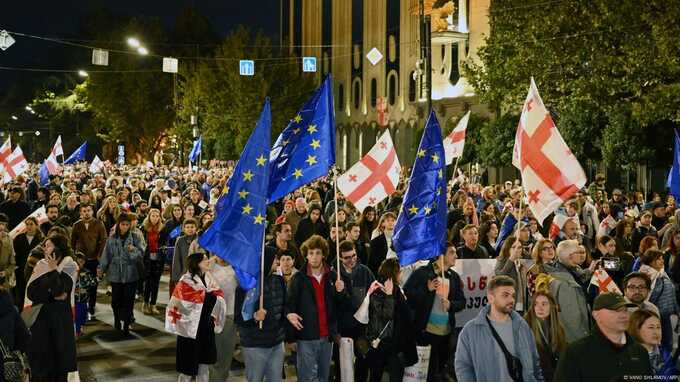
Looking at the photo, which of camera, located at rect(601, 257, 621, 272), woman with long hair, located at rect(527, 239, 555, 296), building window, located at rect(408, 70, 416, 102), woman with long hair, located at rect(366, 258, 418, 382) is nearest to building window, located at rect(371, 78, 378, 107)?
building window, located at rect(408, 70, 416, 102)

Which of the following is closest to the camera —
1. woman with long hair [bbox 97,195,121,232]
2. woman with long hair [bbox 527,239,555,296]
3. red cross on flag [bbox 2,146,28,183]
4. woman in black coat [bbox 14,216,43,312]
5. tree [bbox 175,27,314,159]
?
woman with long hair [bbox 527,239,555,296]

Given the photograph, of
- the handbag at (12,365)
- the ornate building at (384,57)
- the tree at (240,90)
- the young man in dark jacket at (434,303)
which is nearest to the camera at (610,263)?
the young man in dark jacket at (434,303)

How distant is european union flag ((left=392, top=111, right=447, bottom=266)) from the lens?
8.65 meters

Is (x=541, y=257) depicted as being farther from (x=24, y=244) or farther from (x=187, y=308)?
(x=24, y=244)

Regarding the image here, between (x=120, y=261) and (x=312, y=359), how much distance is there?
15.6ft

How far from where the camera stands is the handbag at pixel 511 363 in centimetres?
536

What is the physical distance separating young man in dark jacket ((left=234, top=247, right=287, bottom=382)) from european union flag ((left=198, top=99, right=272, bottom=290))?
32 centimetres

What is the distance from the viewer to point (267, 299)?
7586 millimetres

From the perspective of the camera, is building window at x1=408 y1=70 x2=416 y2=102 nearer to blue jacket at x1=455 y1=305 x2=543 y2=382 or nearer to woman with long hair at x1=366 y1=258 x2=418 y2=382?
woman with long hair at x1=366 y1=258 x2=418 y2=382

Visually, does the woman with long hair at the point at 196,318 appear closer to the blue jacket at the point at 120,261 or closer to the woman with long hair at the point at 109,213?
the blue jacket at the point at 120,261

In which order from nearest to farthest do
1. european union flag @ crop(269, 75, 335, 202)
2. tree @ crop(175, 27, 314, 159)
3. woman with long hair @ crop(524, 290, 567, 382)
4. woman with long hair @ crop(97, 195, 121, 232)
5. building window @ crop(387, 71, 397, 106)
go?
woman with long hair @ crop(524, 290, 567, 382) → european union flag @ crop(269, 75, 335, 202) → woman with long hair @ crop(97, 195, 121, 232) → building window @ crop(387, 71, 397, 106) → tree @ crop(175, 27, 314, 159)

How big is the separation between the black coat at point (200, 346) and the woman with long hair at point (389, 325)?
1520 mm

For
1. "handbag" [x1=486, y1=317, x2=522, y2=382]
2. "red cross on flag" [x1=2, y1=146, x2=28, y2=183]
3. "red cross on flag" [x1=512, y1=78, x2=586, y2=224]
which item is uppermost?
"red cross on flag" [x1=2, y1=146, x2=28, y2=183]

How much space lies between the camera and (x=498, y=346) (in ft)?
17.7
